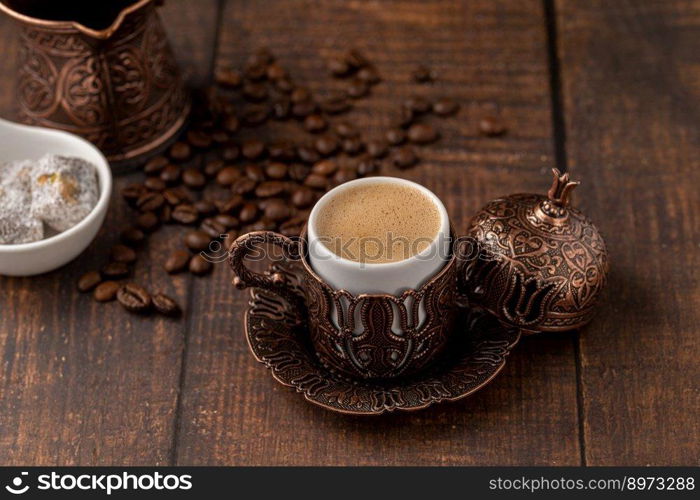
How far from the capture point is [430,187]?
5.24 ft

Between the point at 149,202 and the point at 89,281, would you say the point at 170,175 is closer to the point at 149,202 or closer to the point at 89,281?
the point at 149,202

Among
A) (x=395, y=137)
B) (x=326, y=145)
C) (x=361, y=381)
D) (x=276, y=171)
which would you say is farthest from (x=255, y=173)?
(x=361, y=381)

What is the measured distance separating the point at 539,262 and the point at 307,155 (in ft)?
1.71

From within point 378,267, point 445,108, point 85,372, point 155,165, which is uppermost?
point 378,267

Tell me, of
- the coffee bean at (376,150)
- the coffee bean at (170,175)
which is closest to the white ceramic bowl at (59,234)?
the coffee bean at (170,175)

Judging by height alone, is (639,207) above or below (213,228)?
above

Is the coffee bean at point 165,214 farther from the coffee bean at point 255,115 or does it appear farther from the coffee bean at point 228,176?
the coffee bean at point 255,115

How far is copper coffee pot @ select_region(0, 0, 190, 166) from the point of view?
150cm

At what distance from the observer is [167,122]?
1.66m

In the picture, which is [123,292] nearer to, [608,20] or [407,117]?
[407,117]

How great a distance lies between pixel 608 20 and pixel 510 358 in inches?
33.0

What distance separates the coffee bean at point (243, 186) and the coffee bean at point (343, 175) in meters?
0.14
